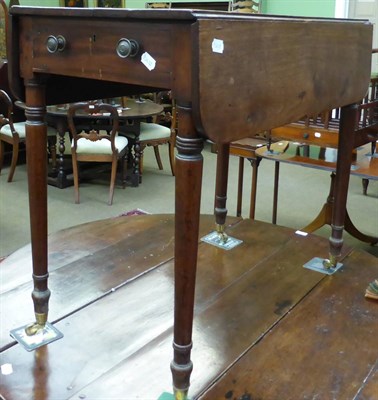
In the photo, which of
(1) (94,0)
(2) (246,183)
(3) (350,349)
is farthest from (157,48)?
(1) (94,0)

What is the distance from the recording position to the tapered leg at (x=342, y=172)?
1.56 m

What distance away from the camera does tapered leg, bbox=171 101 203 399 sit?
36.2 inches

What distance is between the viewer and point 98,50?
3.33 ft

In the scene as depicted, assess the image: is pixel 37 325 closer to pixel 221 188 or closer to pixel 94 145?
pixel 221 188

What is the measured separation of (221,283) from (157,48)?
0.82m

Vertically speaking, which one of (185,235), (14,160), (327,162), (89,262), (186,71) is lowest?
(14,160)

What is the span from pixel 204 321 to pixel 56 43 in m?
0.76

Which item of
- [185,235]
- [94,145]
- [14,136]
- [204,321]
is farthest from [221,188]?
[14,136]

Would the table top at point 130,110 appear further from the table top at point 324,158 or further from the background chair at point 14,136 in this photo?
the table top at point 324,158

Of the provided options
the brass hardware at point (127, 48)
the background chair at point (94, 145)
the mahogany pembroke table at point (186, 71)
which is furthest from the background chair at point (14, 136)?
the brass hardware at point (127, 48)

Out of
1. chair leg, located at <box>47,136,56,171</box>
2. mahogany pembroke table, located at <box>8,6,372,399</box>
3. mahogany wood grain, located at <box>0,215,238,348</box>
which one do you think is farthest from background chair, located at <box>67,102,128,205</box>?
mahogany pembroke table, located at <box>8,6,372,399</box>

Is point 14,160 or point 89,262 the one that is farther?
point 14,160

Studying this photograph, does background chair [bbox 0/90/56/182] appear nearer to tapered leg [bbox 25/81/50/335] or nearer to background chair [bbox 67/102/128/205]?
background chair [bbox 67/102/128/205]

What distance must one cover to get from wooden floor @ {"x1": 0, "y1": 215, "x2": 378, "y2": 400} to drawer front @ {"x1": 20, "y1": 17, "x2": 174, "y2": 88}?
62 centimetres
